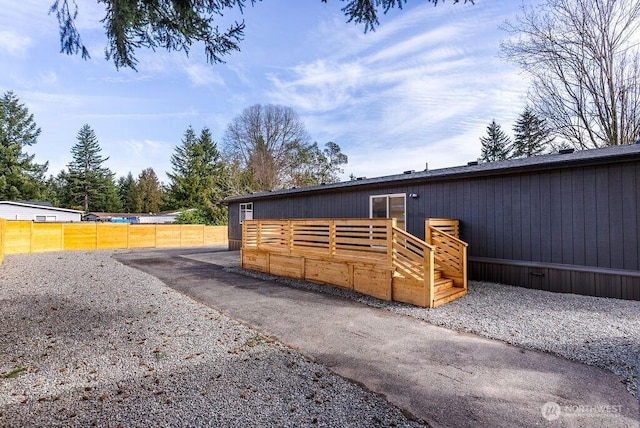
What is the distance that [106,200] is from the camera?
39375mm

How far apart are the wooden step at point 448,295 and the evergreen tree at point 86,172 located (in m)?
43.4

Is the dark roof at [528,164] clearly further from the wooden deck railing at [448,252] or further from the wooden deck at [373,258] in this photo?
the wooden deck railing at [448,252]

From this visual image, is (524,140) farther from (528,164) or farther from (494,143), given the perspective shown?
(528,164)

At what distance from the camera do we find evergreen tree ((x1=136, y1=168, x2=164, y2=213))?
134ft

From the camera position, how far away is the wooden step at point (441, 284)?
5.67 metres

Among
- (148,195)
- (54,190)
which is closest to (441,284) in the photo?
(148,195)

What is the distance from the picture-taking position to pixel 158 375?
2.87 meters

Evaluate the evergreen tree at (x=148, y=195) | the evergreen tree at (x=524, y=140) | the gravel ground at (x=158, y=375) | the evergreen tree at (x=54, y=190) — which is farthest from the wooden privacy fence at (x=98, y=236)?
the evergreen tree at (x=54, y=190)

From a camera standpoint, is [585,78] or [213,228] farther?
[213,228]

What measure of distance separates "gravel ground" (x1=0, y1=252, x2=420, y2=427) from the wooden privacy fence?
30.6 feet

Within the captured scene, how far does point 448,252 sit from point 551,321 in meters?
2.15

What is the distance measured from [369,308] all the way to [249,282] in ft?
10.8

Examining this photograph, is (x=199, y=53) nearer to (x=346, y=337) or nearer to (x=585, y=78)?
(x=346, y=337)

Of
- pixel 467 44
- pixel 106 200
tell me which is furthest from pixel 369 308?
pixel 106 200
